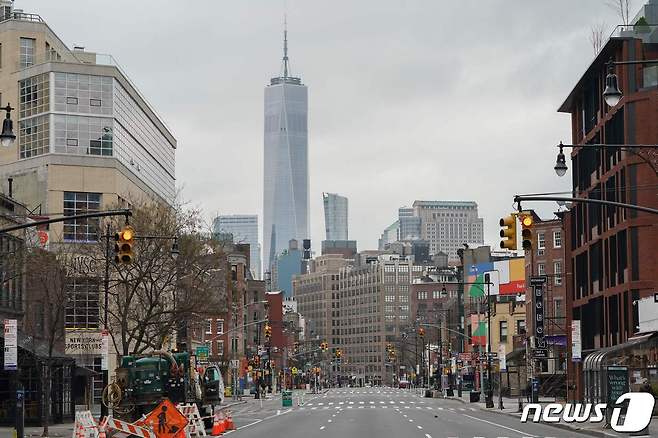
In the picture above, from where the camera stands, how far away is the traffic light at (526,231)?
33.4 metres

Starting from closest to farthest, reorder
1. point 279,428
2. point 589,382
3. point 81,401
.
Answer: point 279,428 < point 589,382 < point 81,401

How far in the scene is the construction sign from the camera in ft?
128

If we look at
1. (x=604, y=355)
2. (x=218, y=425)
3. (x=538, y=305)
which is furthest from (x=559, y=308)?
(x=218, y=425)

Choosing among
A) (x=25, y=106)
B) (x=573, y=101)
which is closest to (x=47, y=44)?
(x=25, y=106)

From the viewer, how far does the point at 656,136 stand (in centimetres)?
7644

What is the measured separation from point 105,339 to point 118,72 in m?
58.1

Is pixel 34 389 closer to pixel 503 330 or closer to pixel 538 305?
Answer: pixel 538 305

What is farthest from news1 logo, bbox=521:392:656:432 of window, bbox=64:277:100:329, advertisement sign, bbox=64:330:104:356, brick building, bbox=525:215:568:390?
brick building, bbox=525:215:568:390

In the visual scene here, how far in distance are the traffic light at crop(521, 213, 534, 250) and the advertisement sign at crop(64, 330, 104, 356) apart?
6092cm

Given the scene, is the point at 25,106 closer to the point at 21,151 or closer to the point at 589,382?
the point at 21,151

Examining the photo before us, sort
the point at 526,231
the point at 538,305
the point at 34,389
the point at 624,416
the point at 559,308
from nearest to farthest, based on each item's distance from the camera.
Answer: the point at 526,231, the point at 624,416, the point at 34,389, the point at 538,305, the point at 559,308

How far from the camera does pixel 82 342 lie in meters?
90.6

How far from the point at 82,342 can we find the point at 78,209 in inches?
474

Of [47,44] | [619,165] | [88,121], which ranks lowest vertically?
[619,165]
